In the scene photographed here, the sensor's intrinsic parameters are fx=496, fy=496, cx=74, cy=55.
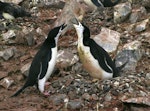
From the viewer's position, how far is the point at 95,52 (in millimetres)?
6312

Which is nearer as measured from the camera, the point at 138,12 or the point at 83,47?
the point at 83,47

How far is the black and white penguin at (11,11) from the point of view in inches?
360

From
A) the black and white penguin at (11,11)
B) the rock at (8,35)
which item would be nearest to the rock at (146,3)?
the black and white penguin at (11,11)

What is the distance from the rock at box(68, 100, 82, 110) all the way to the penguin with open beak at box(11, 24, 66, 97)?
48 centimetres

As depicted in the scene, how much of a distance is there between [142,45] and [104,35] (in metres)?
0.64

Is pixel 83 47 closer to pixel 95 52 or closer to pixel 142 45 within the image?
pixel 95 52

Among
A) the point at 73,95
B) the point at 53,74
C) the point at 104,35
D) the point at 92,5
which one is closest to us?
the point at 73,95

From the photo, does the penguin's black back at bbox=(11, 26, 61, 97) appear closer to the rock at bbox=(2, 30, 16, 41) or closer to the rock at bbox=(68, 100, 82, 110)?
the rock at bbox=(68, 100, 82, 110)

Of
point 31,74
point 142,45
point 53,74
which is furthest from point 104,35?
point 31,74

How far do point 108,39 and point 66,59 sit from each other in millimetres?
799

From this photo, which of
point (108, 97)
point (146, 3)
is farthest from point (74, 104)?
point (146, 3)

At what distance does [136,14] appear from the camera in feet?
27.0

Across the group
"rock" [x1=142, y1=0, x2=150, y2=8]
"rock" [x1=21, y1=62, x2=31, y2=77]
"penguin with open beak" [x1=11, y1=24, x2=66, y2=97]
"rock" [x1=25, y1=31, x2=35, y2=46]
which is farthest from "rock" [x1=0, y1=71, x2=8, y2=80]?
"rock" [x1=142, y1=0, x2=150, y2=8]

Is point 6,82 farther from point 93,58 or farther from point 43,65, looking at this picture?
point 93,58
